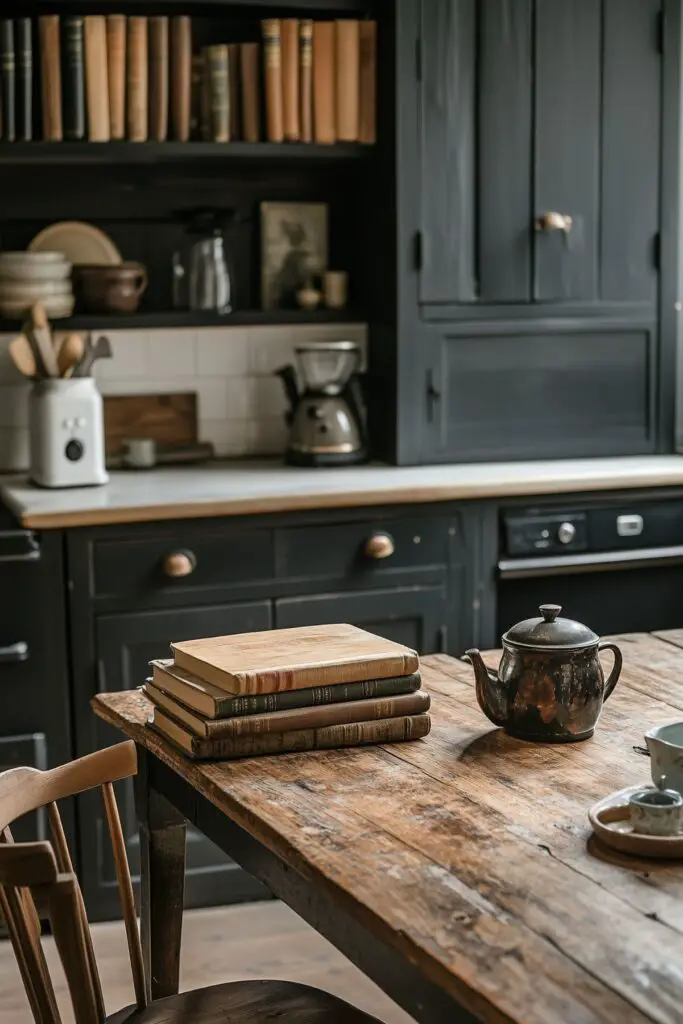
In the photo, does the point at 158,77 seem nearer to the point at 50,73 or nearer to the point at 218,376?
the point at 50,73

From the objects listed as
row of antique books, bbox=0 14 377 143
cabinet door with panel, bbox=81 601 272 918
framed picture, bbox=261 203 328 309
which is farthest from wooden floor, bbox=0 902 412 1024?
row of antique books, bbox=0 14 377 143

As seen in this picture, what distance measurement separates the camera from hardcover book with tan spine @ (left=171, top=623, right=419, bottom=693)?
185 centimetres

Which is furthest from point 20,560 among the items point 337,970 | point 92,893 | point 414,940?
point 414,940

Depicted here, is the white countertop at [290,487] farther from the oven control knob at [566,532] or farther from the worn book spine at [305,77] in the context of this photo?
the worn book spine at [305,77]

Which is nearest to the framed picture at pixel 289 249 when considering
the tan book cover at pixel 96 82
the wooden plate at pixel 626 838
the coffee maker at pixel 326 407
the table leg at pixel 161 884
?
the coffee maker at pixel 326 407

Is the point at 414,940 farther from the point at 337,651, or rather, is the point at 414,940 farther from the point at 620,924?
the point at 337,651

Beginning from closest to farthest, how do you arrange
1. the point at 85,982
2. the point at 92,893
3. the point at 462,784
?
the point at 85,982 → the point at 462,784 → the point at 92,893

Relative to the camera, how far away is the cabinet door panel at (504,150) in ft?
12.8

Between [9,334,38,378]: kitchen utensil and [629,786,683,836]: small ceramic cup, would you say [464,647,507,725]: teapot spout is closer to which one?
[629,786,683,836]: small ceramic cup

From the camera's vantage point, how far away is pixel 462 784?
174 centimetres

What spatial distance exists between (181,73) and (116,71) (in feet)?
0.58

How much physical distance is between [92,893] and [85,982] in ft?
6.47

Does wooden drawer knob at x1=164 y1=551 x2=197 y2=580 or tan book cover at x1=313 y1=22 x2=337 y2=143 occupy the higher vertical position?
tan book cover at x1=313 y1=22 x2=337 y2=143

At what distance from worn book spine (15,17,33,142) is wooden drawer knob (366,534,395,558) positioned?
1.34 m
